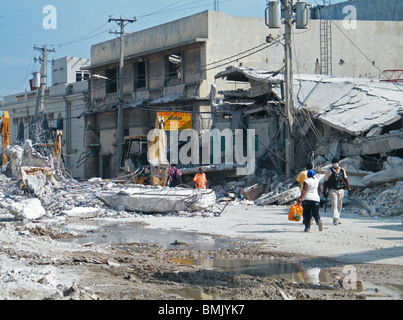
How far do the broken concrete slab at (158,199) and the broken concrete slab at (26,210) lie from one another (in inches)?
99.5

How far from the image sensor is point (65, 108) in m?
43.7

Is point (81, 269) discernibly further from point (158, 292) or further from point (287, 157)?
point (287, 157)

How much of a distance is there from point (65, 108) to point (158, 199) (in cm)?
2969

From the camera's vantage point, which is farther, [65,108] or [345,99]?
[65,108]

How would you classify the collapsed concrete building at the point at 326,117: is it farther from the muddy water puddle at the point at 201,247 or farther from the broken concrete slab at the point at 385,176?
the muddy water puddle at the point at 201,247

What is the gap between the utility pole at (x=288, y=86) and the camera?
20.2m

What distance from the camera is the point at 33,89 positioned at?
52250mm

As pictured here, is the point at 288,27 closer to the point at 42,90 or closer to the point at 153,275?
the point at 153,275

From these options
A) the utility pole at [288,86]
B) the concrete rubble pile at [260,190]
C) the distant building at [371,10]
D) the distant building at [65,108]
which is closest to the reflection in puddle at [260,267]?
the concrete rubble pile at [260,190]

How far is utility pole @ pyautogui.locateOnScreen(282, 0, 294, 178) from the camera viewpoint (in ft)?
66.4

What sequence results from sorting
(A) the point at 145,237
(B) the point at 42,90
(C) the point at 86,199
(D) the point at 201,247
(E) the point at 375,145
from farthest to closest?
(B) the point at 42,90, (E) the point at 375,145, (C) the point at 86,199, (A) the point at 145,237, (D) the point at 201,247

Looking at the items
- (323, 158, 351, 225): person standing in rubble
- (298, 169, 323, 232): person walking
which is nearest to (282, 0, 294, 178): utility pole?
(323, 158, 351, 225): person standing in rubble

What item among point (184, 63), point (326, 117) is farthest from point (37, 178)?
point (184, 63)
